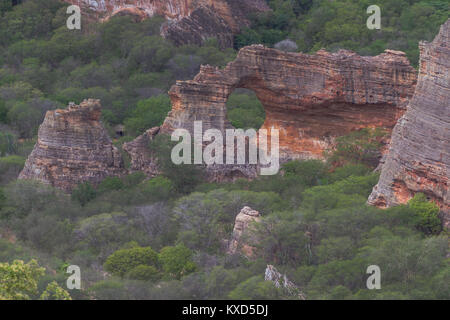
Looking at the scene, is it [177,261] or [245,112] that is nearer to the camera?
[177,261]

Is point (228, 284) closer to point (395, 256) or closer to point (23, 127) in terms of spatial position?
point (395, 256)

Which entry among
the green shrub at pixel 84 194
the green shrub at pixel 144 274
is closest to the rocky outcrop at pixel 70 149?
the green shrub at pixel 84 194

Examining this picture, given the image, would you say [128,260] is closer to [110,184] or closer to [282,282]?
[282,282]

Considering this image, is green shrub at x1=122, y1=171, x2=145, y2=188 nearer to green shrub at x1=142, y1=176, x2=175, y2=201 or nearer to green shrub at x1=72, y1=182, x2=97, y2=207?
green shrub at x1=142, y1=176, x2=175, y2=201

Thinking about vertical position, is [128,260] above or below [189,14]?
below

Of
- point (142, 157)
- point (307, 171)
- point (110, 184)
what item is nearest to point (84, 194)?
point (110, 184)

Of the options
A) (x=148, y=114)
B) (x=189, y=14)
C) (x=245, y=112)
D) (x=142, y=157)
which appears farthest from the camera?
(x=189, y=14)

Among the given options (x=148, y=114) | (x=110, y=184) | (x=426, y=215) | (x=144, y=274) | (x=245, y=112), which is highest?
(x=245, y=112)

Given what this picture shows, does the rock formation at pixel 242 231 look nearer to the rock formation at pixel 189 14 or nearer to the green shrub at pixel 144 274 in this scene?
the green shrub at pixel 144 274
